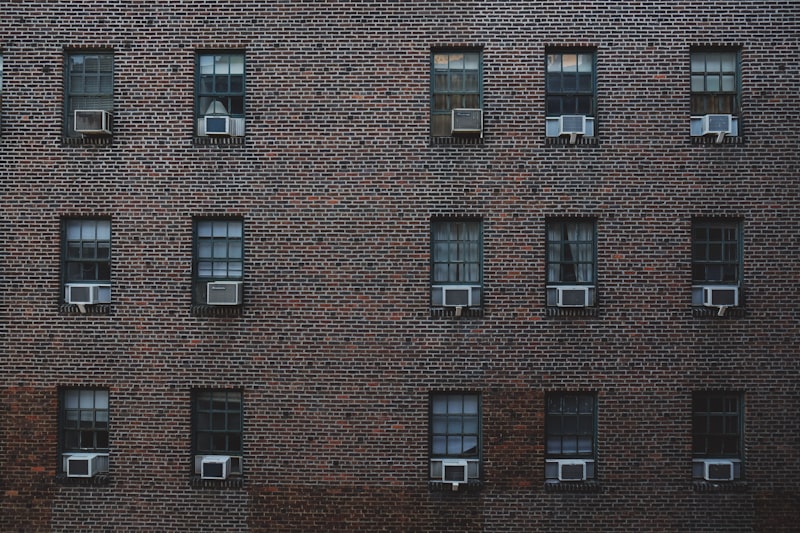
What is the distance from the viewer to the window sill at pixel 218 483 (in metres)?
12.0

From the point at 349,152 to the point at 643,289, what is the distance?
20.8 ft

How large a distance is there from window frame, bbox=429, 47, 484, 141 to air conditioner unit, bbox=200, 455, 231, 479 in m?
7.51

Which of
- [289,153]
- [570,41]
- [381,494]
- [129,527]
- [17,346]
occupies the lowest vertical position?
[129,527]

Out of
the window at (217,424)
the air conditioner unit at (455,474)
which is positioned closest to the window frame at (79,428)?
the window at (217,424)

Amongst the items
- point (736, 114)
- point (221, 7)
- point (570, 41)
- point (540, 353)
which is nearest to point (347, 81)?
point (221, 7)

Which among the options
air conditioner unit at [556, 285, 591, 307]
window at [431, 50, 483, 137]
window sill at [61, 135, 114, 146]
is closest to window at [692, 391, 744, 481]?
air conditioner unit at [556, 285, 591, 307]

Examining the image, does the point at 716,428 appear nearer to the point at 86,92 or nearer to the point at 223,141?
the point at 223,141

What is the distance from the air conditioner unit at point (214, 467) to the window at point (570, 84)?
9.02 m

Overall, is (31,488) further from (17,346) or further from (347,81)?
(347,81)

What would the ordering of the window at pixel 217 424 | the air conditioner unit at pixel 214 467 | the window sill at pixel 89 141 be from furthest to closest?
the window sill at pixel 89 141 < the window at pixel 217 424 < the air conditioner unit at pixel 214 467

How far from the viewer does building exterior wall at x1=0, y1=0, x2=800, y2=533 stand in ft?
39.1

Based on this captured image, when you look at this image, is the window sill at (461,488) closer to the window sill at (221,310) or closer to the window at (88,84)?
the window sill at (221,310)

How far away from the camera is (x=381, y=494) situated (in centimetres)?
1193

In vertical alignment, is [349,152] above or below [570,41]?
below
